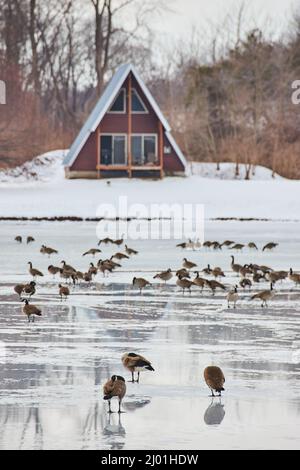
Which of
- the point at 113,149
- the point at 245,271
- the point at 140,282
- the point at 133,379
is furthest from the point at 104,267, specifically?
the point at 113,149

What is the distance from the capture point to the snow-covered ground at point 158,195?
47781 millimetres

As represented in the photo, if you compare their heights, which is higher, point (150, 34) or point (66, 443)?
point (150, 34)

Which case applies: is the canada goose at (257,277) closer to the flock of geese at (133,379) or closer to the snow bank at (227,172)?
the flock of geese at (133,379)

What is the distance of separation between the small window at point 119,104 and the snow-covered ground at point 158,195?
346cm

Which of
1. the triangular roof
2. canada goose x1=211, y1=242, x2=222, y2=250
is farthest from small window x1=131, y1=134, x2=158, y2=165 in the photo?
canada goose x1=211, y1=242, x2=222, y2=250

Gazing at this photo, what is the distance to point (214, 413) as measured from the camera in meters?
11.6

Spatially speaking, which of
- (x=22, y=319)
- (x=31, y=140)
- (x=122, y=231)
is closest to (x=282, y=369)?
(x=22, y=319)

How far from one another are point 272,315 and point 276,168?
4304cm

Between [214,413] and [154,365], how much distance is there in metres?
2.52

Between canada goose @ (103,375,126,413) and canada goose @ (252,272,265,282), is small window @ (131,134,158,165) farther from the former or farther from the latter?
canada goose @ (103,375,126,413)

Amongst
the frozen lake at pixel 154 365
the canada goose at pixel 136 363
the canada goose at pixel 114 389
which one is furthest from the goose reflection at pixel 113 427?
the canada goose at pixel 136 363

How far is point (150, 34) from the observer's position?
7694 centimetres

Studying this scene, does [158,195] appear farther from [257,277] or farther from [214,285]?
[214,285]
